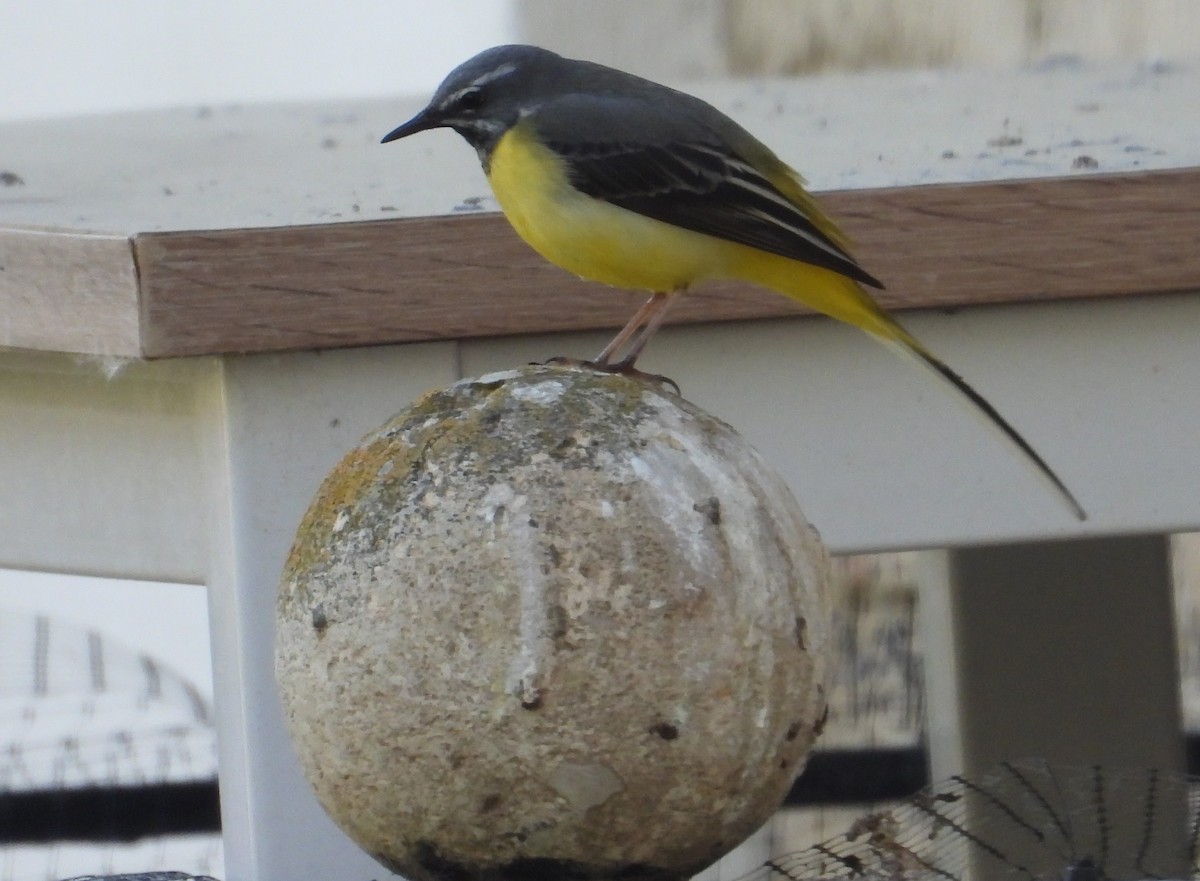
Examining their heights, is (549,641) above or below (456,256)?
below

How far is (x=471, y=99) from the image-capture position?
3.49 m

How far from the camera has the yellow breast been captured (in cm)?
319

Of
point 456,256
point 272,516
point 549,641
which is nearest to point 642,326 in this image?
point 456,256

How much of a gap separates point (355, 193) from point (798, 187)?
48.2 inches

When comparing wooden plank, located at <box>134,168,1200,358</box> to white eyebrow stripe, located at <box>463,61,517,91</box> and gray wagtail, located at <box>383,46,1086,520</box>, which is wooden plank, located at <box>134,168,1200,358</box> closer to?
gray wagtail, located at <box>383,46,1086,520</box>

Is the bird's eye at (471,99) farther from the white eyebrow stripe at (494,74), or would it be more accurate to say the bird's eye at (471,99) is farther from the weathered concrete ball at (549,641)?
the weathered concrete ball at (549,641)

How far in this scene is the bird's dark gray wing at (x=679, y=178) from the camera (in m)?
3.19

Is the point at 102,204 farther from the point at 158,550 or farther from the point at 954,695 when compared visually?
the point at 954,695

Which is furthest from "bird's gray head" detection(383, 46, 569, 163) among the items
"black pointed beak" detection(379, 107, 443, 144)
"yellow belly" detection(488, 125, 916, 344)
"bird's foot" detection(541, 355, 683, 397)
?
"bird's foot" detection(541, 355, 683, 397)

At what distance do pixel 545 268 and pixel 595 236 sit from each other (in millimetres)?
289

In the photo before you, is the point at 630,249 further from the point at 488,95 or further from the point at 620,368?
the point at 488,95

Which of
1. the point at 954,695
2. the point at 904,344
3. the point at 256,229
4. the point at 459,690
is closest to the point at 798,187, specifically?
the point at 904,344

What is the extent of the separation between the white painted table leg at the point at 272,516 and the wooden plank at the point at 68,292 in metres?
0.22

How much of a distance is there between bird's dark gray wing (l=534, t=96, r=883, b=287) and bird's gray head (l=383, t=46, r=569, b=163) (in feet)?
0.27
